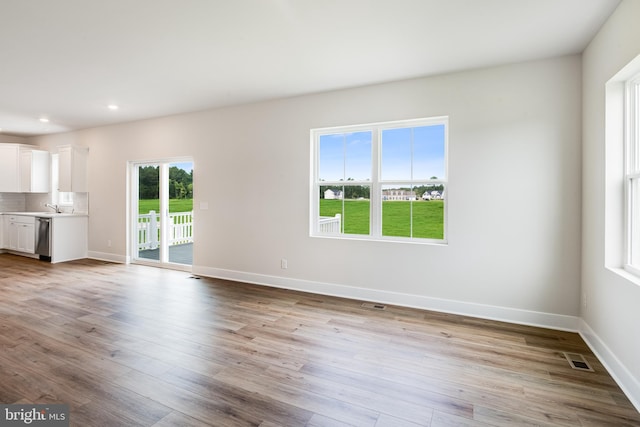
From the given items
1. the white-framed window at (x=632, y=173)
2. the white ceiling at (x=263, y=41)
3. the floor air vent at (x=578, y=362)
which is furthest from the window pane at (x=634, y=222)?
the white ceiling at (x=263, y=41)

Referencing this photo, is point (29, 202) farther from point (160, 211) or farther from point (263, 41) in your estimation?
point (263, 41)

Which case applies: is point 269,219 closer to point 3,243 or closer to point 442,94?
point 442,94

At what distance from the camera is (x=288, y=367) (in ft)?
8.09

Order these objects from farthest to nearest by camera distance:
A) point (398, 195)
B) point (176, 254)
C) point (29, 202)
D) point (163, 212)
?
point (29, 202) → point (176, 254) → point (163, 212) → point (398, 195)

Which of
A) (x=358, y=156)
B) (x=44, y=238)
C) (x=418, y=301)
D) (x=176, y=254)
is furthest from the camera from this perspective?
(x=176, y=254)

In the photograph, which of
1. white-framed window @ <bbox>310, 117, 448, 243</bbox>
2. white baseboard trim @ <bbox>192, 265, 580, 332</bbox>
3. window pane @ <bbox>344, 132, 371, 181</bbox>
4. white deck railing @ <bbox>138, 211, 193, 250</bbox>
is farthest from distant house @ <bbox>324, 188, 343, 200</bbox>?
white deck railing @ <bbox>138, 211, 193, 250</bbox>

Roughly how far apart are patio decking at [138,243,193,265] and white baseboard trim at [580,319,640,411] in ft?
18.9

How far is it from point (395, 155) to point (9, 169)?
330 inches

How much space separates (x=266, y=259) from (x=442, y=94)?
3.22 meters

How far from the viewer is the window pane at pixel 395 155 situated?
13.1 feet

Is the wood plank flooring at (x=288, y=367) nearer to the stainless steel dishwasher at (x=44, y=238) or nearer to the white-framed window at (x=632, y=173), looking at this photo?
the white-framed window at (x=632, y=173)

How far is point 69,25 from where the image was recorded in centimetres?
267

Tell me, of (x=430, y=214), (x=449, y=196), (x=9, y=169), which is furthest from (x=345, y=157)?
(x=9, y=169)

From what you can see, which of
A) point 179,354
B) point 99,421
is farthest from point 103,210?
point 99,421
